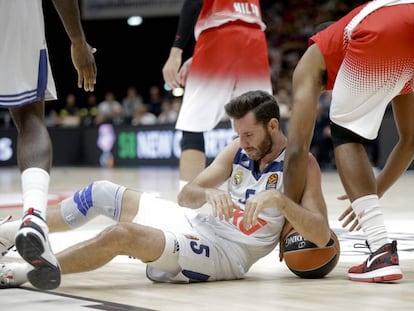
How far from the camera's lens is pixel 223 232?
3.91 metres

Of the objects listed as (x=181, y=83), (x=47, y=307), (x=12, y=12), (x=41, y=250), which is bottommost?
(x=47, y=307)

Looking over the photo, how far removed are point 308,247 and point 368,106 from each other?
68 cm

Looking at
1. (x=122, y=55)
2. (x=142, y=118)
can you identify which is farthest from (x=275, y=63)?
(x=122, y=55)

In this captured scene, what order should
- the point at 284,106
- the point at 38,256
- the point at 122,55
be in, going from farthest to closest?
the point at 122,55 < the point at 284,106 < the point at 38,256

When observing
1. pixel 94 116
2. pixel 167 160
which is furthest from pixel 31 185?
pixel 94 116

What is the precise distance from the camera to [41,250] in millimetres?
3141

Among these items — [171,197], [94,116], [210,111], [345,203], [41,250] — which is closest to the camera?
[41,250]

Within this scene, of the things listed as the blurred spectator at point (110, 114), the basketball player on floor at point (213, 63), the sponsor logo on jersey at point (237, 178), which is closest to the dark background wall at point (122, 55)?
the blurred spectator at point (110, 114)

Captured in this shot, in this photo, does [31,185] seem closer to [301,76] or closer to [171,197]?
[301,76]

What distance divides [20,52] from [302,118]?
49.5 inches

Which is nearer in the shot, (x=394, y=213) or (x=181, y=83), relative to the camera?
(x=181, y=83)

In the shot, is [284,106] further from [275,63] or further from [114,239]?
[114,239]

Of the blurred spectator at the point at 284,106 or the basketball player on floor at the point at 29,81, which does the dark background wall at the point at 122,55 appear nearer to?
the blurred spectator at the point at 284,106

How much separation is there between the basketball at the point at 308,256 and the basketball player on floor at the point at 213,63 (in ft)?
6.06
